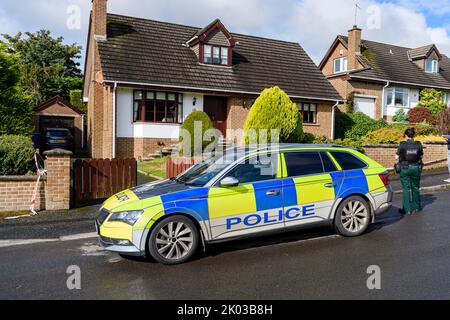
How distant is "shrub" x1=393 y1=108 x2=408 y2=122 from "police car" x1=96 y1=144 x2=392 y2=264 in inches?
972

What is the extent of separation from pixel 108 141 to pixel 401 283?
53.3ft

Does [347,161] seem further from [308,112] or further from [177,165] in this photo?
[308,112]

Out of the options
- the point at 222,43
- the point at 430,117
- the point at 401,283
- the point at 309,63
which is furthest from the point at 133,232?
the point at 430,117

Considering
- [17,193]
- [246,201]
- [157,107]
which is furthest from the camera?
[157,107]

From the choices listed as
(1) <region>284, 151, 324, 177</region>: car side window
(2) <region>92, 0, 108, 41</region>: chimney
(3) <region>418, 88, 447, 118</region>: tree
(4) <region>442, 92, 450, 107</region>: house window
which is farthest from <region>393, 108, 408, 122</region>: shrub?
(1) <region>284, 151, 324, 177</region>: car side window

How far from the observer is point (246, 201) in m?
5.99

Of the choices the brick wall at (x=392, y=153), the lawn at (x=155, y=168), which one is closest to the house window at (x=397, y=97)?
the brick wall at (x=392, y=153)

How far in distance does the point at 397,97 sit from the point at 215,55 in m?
15.6

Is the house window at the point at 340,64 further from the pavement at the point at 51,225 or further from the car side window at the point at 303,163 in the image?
the car side window at the point at 303,163

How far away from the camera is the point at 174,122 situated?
65.9 ft

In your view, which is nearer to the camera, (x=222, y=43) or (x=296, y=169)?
(x=296, y=169)

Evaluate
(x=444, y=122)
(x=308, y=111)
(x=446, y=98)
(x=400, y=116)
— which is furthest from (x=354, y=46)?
(x=308, y=111)
